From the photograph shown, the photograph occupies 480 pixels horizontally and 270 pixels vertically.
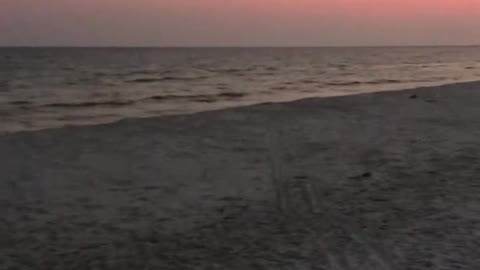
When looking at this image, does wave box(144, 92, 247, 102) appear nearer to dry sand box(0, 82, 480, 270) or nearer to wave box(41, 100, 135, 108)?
wave box(41, 100, 135, 108)

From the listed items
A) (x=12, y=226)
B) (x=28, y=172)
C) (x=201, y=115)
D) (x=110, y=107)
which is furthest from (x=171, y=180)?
(x=110, y=107)

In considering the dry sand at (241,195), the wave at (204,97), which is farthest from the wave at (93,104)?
the dry sand at (241,195)

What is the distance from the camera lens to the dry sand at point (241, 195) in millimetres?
5246

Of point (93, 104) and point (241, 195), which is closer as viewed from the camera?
point (241, 195)

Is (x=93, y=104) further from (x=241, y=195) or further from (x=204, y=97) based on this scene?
(x=241, y=195)

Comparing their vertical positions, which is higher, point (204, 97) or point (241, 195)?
point (204, 97)

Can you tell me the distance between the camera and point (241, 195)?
7.07 meters

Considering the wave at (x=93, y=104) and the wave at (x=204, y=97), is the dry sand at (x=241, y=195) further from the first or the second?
the wave at (x=204, y=97)

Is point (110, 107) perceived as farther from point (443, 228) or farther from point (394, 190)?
point (443, 228)

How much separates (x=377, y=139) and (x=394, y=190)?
10.0 ft

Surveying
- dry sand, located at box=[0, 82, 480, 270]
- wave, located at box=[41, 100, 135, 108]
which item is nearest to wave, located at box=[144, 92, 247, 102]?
wave, located at box=[41, 100, 135, 108]

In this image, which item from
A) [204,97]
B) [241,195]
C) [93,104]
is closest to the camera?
[241,195]

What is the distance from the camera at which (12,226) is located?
595cm

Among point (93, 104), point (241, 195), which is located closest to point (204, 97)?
point (93, 104)
